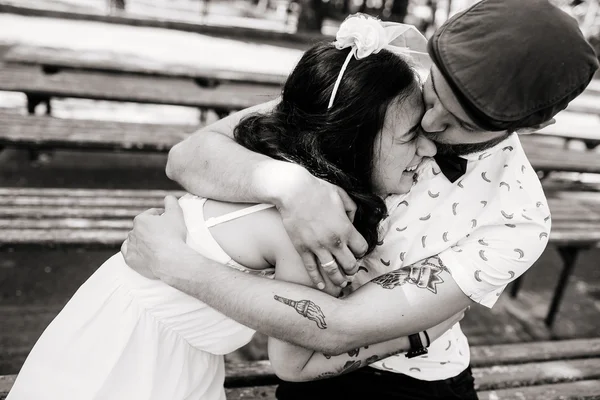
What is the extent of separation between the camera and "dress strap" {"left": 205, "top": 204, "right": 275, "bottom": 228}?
1361 millimetres

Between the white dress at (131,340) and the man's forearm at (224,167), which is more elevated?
the man's forearm at (224,167)

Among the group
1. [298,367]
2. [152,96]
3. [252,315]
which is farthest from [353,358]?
[152,96]

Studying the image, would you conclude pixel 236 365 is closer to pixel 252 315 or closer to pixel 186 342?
pixel 186 342

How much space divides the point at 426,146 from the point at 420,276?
0.34m

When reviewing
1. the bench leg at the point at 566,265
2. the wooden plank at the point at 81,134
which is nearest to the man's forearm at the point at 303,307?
the wooden plank at the point at 81,134

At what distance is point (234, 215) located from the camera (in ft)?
4.46

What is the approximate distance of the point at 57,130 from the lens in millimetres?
3369

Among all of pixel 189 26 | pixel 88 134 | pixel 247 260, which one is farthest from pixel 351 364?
pixel 189 26

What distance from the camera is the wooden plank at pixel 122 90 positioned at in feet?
13.2

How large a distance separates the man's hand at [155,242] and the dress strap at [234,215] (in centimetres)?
9

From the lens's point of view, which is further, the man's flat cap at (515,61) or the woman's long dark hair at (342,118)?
the woman's long dark hair at (342,118)

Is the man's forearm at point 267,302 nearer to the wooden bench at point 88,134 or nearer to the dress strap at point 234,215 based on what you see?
the dress strap at point 234,215

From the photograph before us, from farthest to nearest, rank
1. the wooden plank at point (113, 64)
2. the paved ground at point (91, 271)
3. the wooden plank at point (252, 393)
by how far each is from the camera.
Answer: the wooden plank at point (113, 64) → the paved ground at point (91, 271) → the wooden plank at point (252, 393)

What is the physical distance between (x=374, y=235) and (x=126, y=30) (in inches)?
377
